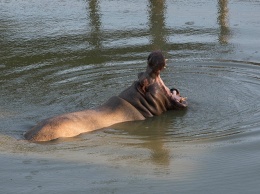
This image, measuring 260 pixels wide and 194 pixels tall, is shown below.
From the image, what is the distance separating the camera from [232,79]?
32.2 feet

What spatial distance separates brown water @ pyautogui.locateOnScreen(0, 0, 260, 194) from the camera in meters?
6.34

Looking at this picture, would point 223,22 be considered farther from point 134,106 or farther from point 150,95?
point 134,106

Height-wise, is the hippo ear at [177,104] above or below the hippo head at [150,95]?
below

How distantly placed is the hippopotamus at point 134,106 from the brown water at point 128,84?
0.13m

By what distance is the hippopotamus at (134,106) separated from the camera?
25.6 ft

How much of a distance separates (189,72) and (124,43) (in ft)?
6.76

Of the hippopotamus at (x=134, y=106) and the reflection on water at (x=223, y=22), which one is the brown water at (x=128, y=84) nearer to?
the reflection on water at (x=223, y=22)

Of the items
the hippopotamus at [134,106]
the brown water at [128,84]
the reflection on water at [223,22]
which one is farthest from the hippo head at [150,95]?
the reflection on water at [223,22]

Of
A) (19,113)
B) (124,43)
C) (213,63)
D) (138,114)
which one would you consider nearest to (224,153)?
(138,114)

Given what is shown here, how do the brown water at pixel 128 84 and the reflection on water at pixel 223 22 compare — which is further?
the reflection on water at pixel 223 22

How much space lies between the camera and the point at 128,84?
981cm

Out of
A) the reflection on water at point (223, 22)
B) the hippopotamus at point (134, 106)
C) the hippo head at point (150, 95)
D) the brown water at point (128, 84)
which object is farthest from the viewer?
the reflection on water at point (223, 22)

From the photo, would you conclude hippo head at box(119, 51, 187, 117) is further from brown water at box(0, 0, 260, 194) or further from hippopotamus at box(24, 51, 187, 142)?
brown water at box(0, 0, 260, 194)

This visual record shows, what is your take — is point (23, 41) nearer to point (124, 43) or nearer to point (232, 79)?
point (124, 43)
